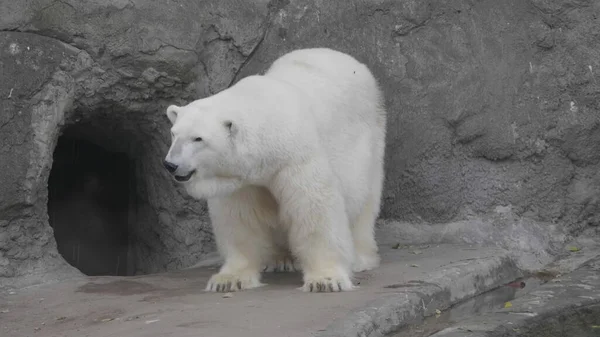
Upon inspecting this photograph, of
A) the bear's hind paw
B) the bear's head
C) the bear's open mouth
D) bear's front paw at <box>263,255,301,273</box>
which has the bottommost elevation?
the bear's hind paw

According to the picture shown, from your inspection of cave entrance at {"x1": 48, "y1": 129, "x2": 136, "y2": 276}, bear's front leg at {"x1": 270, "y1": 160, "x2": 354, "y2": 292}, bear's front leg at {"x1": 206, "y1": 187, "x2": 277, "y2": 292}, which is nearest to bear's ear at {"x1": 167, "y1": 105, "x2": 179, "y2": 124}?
bear's front leg at {"x1": 206, "y1": 187, "x2": 277, "y2": 292}

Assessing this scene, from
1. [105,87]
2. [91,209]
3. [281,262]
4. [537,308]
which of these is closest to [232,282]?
[281,262]

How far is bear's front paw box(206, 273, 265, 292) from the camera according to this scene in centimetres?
617

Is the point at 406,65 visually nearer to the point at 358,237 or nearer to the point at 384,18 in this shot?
the point at 384,18

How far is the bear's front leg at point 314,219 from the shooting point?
6027mm

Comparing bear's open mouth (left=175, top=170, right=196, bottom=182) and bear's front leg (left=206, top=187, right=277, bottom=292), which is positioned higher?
bear's open mouth (left=175, top=170, right=196, bottom=182)

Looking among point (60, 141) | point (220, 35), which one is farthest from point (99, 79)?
point (60, 141)

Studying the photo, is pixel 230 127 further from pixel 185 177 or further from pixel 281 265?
pixel 281 265

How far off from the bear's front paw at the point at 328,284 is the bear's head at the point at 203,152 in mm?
737

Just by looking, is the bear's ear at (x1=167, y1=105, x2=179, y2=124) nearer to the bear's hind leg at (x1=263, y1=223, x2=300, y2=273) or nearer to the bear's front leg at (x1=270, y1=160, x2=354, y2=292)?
the bear's front leg at (x1=270, y1=160, x2=354, y2=292)

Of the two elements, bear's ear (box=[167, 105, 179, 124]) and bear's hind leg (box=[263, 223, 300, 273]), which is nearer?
bear's ear (box=[167, 105, 179, 124])

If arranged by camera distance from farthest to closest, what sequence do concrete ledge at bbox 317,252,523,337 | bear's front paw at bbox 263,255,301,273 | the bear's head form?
1. bear's front paw at bbox 263,255,301,273
2. the bear's head
3. concrete ledge at bbox 317,252,523,337

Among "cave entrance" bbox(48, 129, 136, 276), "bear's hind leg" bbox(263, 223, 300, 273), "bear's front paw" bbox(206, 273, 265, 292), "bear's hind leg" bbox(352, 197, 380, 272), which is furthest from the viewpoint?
"cave entrance" bbox(48, 129, 136, 276)

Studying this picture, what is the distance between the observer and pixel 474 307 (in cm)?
614
